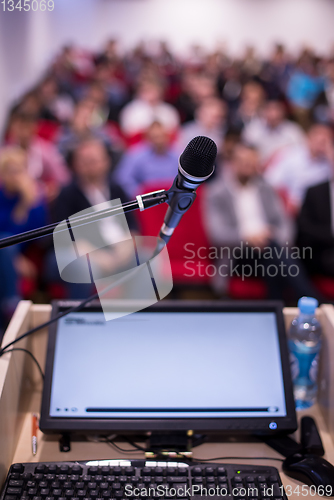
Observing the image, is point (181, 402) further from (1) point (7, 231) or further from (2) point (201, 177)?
(1) point (7, 231)

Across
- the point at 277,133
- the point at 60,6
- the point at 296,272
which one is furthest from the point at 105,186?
the point at 60,6

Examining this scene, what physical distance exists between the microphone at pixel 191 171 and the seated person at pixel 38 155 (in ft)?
8.44

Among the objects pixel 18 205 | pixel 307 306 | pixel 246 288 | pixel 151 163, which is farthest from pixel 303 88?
pixel 307 306

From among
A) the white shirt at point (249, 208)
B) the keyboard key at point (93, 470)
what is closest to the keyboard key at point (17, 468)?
the keyboard key at point (93, 470)

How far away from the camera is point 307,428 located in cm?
90

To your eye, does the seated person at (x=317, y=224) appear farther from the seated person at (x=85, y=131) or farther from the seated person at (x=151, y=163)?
the seated person at (x=85, y=131)

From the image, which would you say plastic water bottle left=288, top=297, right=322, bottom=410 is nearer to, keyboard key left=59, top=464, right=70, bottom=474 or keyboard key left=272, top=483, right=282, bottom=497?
keyboard key left=272, top=483, right=282, bottom=497

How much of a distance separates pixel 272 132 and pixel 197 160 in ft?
13.3

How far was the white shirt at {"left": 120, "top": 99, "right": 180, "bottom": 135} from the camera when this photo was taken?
4320 mm

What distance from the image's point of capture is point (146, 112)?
14.5 feet

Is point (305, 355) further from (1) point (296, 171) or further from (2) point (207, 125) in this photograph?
(2) point (207, 125)

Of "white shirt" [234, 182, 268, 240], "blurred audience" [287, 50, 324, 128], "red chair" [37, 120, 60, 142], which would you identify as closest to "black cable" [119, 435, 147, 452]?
"white shirt" [234, 182, 268, 240]

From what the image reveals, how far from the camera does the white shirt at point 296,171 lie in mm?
3399

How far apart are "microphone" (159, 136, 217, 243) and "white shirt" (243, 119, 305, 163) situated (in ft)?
12.1
